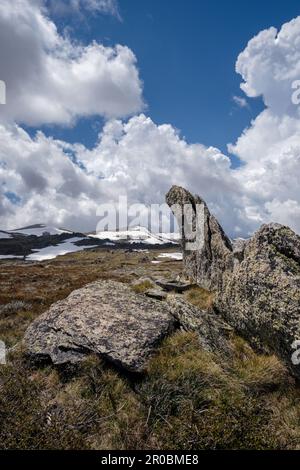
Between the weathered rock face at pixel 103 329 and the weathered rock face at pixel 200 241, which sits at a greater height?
the weathered rock face at pixel 200 241

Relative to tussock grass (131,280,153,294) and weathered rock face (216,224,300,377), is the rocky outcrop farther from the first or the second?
tussock grass (131,280,153,294)

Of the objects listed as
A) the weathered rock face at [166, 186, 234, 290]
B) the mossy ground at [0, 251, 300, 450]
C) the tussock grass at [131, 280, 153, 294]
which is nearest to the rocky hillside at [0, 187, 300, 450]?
the mossy ground at [0, 251, 300, 450]

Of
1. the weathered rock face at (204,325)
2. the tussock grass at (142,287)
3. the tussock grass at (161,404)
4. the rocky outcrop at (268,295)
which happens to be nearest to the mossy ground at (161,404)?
the tussock grass at (161,404)

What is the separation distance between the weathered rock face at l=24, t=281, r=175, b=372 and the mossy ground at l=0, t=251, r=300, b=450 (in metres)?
0.38

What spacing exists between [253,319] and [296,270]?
188cm

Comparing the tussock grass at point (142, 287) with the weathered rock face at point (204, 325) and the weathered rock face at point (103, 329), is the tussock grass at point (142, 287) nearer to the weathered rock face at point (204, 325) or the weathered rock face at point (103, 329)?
the weathered rock face at point (103, 329)

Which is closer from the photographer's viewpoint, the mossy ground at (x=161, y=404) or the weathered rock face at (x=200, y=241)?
the mossy ground at (x=161, y=404)

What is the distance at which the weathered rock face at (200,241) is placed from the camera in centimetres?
1620

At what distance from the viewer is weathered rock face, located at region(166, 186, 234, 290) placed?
16203 millimetres

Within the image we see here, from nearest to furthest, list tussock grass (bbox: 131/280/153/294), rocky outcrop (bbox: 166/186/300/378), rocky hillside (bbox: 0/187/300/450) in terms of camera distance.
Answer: rocky hillside (bbox: 0/187/300/450)
rocky outcrop (bbox: 166/186/300/378)
tussock grass (bbox: 131/280/153/294)

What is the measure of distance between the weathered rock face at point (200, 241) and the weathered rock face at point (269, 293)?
4.43 meters

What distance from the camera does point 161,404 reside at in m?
7.45
